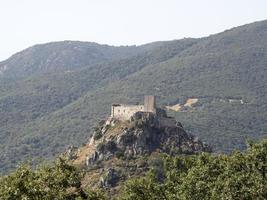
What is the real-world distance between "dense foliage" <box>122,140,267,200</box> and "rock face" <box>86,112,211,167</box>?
2254 inches

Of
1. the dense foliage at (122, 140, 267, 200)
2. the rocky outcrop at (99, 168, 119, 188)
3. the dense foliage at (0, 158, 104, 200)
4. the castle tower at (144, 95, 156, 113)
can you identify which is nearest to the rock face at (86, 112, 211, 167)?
the castle tower at (144, 95, 156, 113)

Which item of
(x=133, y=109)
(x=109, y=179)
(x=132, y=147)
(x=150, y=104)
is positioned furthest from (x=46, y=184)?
(x=150, y=104)

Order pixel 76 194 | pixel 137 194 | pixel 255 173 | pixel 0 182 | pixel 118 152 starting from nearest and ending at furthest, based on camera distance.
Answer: pixel 0 182
pixel 76 194
pixel 137 194
pixel 255 173
pixel 118 152

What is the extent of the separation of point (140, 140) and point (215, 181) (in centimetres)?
6658

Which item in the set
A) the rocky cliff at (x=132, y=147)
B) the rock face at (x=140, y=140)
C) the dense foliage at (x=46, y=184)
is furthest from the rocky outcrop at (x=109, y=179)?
the dense foliage at (x=46, y=184)

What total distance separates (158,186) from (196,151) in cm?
7151

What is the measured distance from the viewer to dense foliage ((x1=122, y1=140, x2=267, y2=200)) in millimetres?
81312

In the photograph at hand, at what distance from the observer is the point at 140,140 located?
153000mm

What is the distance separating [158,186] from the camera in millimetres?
84875

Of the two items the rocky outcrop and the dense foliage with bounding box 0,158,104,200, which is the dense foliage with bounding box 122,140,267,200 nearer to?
the dense foliage with bounding box 0,158,104,200

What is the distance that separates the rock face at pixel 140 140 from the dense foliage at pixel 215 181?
2254 inches

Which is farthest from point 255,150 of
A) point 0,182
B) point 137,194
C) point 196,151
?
point 196,151

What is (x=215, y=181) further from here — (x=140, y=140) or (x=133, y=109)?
(x=133, y=109)

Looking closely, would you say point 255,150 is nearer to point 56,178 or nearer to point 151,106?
point 56,178
